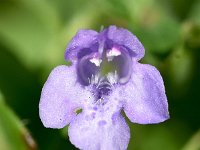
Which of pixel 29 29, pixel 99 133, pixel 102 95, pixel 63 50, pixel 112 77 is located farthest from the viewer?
pixel 29 29

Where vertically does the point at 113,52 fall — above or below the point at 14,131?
above

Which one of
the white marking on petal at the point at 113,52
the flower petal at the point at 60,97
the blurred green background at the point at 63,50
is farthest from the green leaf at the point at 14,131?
the white marking on petal at the point at 113,52

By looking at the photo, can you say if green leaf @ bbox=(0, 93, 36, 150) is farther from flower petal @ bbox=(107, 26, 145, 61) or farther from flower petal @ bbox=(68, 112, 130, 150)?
flower petal @ bbox=(107, 26, 145, 61)

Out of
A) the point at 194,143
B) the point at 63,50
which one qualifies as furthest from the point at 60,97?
the point at 63,50

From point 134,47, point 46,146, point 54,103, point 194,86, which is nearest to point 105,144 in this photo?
point 54,103

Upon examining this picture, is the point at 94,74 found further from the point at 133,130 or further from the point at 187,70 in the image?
the point at 187,70

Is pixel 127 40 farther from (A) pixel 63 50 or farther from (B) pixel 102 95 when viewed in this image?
(A) pixel 63 50
